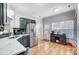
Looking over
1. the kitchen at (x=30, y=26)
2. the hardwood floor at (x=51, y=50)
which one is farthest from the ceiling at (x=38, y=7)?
the hardwood floor at (x=51, y=50)

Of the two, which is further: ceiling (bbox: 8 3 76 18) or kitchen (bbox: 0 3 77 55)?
ceiling (bbox: 8 3 76 18)

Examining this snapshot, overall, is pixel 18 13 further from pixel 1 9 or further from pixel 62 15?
pixel 62 15

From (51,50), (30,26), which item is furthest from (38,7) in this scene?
(30,26)

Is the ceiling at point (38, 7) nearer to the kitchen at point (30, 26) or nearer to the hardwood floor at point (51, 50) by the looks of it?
the kitchen at point (30, 26)

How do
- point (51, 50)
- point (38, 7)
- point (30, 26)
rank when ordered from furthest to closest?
point (30, 26)
point (51, 50)
point (38, 7)

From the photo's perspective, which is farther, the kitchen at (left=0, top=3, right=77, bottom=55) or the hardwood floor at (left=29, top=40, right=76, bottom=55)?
the hardwood floor at (left=29, top=40, right=76, bottom=55)

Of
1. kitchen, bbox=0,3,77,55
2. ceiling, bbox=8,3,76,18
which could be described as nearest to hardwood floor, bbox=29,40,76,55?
kitchen, bbox=0,3,77,55

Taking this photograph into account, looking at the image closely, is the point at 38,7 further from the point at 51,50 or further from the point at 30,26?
the point at 30,26

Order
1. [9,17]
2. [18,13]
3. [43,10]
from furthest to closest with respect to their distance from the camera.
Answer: [43,10], [9,17], [18,13]

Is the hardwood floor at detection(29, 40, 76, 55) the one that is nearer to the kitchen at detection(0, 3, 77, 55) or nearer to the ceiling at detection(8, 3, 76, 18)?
the kitchen at detection(0, 3, 77, 55)

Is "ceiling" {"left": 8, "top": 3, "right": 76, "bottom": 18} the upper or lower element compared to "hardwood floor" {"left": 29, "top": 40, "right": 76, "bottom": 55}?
upper
